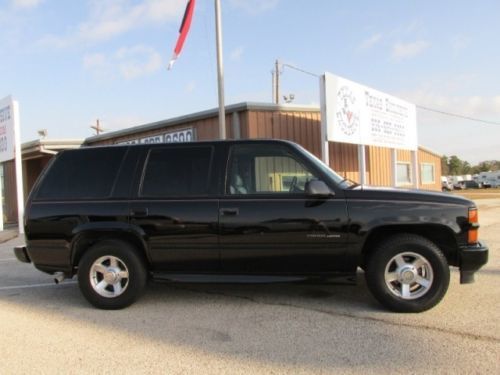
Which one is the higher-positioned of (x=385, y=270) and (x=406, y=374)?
(x=385, y=270)

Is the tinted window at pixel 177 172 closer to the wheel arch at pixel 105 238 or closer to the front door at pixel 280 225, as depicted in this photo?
the front door at pixel 280 225

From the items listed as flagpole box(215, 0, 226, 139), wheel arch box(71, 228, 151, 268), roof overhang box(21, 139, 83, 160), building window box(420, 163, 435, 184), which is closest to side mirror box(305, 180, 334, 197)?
wheel arch box(71, 228, 151, 268)

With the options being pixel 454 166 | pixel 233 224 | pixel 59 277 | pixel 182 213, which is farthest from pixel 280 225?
pixel 454 166

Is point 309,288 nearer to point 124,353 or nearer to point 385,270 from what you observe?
point 385,270

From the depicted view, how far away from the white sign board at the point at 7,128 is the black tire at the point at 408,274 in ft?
47.1

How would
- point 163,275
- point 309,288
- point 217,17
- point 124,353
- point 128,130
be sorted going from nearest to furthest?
point 124,353 < point 163,275 < point 309,288 < point 217,17 < point 128,130

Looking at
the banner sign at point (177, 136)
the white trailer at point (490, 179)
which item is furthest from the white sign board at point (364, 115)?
the white trailer at point (490, 179)

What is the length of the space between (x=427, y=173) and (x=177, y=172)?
21186 millimetres

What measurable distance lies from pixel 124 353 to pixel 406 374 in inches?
90.9

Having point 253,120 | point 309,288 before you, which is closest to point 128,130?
point 253,120

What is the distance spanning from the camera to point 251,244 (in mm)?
5207

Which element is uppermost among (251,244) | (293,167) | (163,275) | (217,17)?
(217,17)

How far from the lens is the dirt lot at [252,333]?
3.82m

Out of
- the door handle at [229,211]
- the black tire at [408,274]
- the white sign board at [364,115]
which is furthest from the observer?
the white sign board at [364,115]
